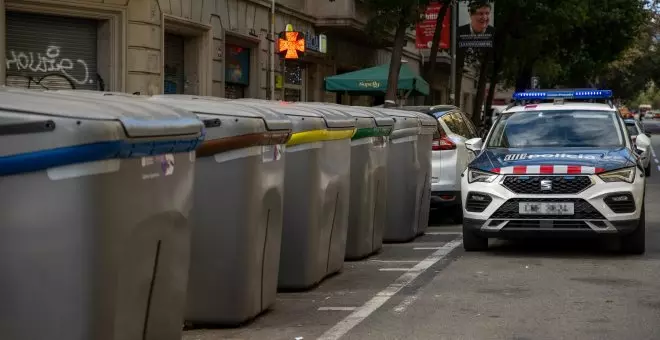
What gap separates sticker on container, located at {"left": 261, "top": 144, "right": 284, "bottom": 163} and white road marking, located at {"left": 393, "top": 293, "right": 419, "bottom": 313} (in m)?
1.50

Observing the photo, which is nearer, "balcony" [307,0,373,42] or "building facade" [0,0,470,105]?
"building facade" [0,0,470,105]

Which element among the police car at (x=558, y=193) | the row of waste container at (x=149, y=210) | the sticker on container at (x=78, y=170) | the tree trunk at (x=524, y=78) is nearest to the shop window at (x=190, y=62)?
the police car at (x=558, y=193)

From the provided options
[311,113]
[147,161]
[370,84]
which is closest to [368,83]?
[370,84]

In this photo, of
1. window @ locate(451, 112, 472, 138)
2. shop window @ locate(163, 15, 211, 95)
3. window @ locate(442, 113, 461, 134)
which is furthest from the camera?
shop window @ locate(163, 15, 211, 95)

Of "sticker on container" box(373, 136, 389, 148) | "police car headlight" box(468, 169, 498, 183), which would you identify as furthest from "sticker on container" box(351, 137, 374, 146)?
"police car headlight" box(468, 169, 498, 183)

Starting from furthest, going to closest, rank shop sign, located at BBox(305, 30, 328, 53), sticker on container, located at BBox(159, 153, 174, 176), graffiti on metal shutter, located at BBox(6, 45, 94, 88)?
shop sign, located at BBox(305, 30, 328, 53) < graffiti on metal shutter, located at BBox(6, 45, 94, 88) < sticker on container, located at BBox(159, 153, 174, 176)

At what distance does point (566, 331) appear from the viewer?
→ 23.7 ft

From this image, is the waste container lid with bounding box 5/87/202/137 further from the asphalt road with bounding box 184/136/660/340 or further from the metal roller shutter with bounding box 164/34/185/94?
the metal roller shutter with bounding box 164/34/185/94

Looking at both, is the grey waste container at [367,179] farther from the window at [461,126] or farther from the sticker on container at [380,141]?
the window at [461,126]

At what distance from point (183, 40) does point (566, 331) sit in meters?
15.5

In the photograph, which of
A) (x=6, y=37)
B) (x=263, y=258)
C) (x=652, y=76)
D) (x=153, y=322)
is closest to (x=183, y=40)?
(x=6, y=37)

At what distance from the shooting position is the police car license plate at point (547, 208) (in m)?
10.7

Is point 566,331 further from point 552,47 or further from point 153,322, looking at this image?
point 552,47

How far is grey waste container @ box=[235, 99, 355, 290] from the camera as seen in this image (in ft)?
28.2
